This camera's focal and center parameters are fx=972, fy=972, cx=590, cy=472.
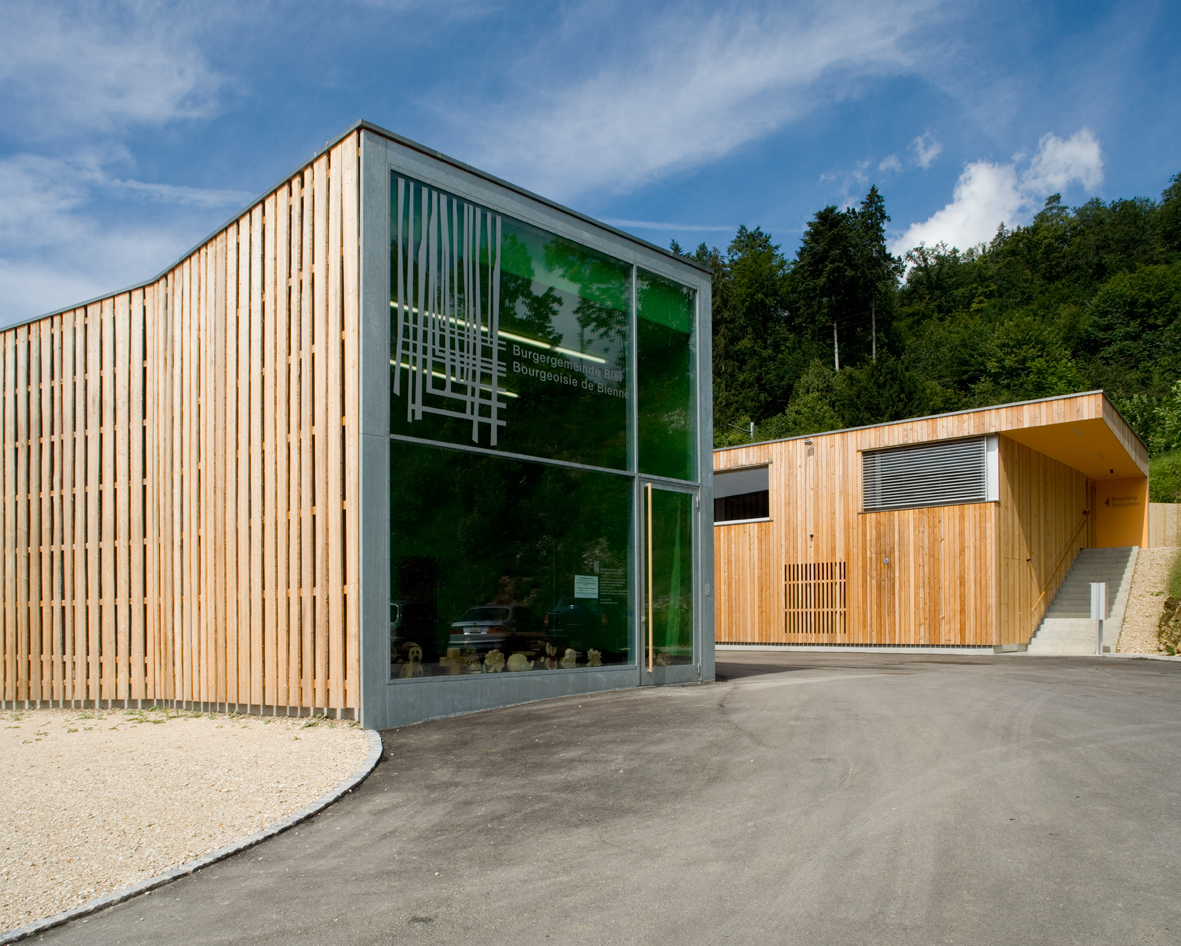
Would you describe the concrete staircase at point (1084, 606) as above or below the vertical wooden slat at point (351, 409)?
below

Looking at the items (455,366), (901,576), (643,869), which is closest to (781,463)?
(901,576)

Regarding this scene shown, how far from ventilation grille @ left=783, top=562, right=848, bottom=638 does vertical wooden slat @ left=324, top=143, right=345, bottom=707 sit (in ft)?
54.8

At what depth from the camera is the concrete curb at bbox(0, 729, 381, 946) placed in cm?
437

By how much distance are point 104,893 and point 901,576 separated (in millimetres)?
20273

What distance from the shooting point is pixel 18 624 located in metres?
13.3

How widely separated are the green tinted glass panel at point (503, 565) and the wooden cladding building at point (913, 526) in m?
12.1

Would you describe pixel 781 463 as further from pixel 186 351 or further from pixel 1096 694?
pixel 186 351

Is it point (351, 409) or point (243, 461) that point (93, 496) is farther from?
point (351, 409)

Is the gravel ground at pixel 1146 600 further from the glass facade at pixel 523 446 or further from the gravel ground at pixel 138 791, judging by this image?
the gravel ground at pixel 138 791

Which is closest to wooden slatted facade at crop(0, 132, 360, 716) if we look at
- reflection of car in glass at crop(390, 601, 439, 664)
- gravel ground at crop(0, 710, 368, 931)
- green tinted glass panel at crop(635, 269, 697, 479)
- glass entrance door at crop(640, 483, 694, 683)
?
reflection of car in glass at crop(390, 601, 439, 664)

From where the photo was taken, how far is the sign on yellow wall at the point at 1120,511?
29938mm

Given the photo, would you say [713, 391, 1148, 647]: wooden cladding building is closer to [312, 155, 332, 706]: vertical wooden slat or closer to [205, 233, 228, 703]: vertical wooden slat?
[312, 155, 332, 706]: vertical wooden slat

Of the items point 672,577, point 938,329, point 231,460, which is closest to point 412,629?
point 231,460

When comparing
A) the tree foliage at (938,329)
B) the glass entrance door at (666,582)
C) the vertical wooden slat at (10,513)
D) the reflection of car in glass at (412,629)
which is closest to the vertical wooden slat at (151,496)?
the vertical wooden slat at (10,513)
